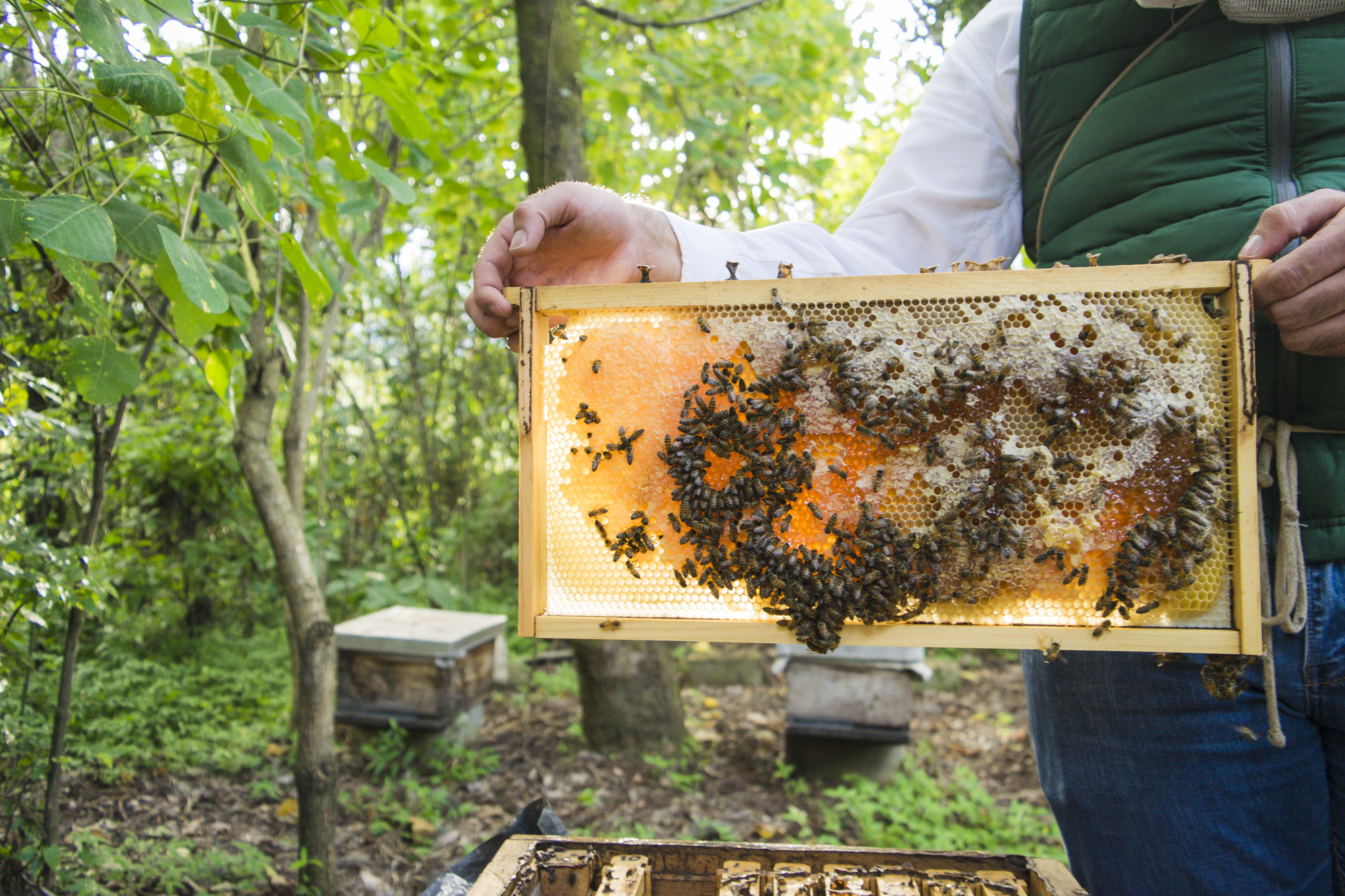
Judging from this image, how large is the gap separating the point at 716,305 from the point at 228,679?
565cm

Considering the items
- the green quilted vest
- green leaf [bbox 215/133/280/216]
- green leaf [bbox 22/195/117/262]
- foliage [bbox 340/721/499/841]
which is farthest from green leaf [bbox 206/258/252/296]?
foliage [bbox 340/721/499/841]

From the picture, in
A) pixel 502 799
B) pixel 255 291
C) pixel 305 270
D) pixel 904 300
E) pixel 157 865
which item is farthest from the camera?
pixel 502 799

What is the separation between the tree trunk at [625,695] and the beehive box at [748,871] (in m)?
3.39

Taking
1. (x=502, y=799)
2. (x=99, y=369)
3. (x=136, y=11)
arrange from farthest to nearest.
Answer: (x=502, y=799) → (x=99, y=369) → (x=136, y=11)

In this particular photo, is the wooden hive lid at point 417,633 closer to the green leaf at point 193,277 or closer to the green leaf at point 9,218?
the green leaf at point 193,277

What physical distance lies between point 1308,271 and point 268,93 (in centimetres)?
211

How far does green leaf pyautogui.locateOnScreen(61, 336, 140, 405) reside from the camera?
1.73 m

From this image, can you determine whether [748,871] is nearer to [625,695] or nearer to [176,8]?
[176,8]

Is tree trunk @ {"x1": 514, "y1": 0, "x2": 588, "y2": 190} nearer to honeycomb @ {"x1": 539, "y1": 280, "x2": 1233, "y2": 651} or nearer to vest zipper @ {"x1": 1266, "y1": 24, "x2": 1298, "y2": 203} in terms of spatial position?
honeycomb @ {"x1": 539, "y1": 280, "x2": 1233, "y2": 651}

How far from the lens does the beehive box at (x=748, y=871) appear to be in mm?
1554

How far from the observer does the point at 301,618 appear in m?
3.30

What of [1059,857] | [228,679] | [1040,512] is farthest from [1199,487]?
[228,679]

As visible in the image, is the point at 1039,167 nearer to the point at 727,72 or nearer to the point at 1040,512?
the point at 1040,512

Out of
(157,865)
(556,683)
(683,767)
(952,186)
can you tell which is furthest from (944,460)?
(556,683)
